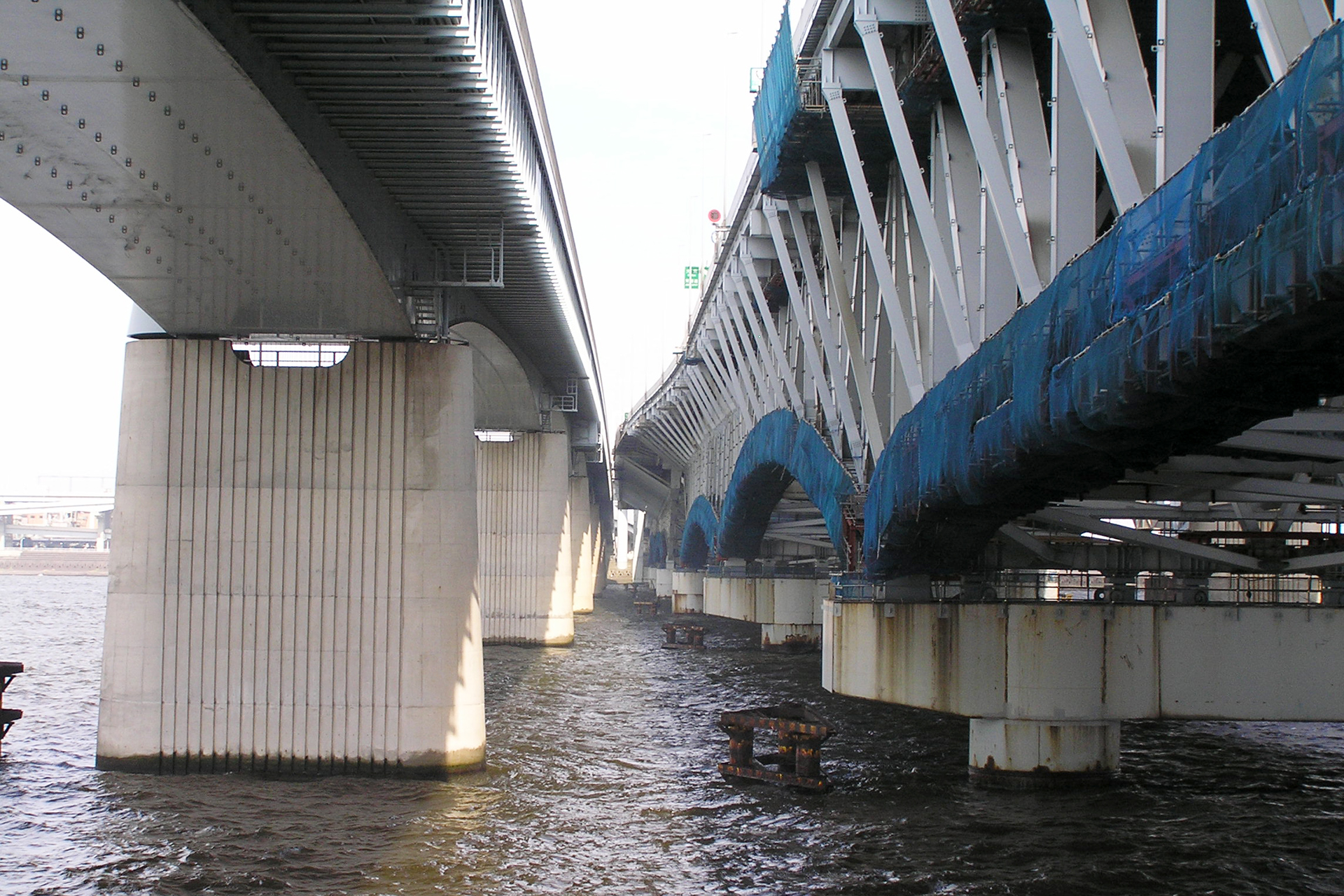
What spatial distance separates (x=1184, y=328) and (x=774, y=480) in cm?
3751

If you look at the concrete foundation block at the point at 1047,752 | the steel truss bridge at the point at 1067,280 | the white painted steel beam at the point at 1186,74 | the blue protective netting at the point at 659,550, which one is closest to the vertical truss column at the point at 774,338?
the steel truss bridge at the point at 1067,280

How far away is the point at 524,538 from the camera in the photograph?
58750 mm

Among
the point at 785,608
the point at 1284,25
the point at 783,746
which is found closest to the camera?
the point at 1284,25

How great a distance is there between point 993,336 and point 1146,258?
5.08 m

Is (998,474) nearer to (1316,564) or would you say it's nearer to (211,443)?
(1316,564)

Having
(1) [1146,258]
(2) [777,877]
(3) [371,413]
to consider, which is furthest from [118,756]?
(1) [1146,258]

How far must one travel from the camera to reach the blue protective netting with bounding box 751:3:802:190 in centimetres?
2770

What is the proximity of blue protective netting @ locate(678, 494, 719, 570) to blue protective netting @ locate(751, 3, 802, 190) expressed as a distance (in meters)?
35.9

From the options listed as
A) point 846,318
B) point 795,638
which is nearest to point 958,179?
point 846,318

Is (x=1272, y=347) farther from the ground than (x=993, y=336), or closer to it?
closer to it

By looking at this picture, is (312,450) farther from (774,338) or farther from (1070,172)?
(774,338)

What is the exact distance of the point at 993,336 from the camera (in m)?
18.3

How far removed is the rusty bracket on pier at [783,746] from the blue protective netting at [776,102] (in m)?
12.4

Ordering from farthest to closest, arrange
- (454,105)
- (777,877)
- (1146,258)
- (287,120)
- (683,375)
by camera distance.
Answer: (683,375), (777,877), (454,105), (287,120), (1146,258)
